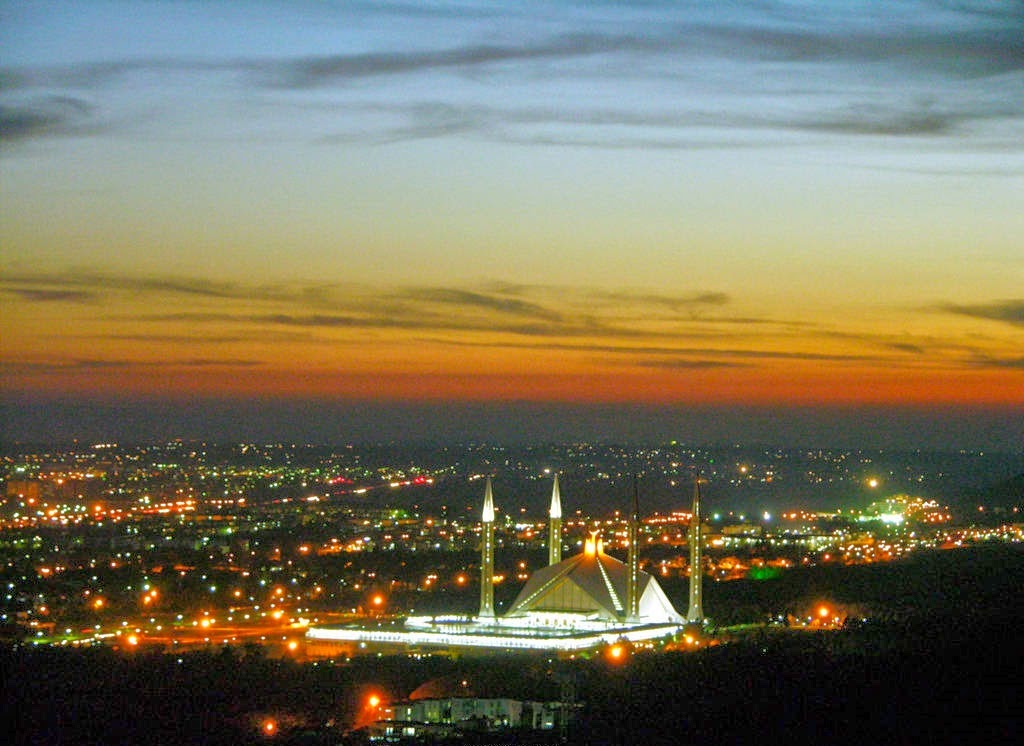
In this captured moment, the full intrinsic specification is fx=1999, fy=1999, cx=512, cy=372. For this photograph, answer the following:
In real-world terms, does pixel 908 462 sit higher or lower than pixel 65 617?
higher

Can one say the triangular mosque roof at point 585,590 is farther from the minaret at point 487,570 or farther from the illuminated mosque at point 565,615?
the minaret at point 487,570

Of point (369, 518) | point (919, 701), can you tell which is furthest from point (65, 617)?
point (369, 518)

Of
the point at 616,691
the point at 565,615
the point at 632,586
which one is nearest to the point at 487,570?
the point at 565,615

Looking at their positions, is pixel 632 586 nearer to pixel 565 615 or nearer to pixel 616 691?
pixel 565 615

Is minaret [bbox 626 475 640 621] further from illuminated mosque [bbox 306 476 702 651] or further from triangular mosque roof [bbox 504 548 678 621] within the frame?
triangular mosque roof [bbox 504 548 678 621]

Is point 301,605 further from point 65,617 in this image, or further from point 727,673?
point 727,673

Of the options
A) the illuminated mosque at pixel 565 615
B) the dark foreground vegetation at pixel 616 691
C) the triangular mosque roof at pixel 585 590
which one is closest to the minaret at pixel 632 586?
the illuminated mosque at pixel 565 615

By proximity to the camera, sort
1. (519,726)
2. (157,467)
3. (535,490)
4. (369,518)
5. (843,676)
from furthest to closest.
→ (157,467) → (535,490) → (369,518) → (843,676) → (519,726)
